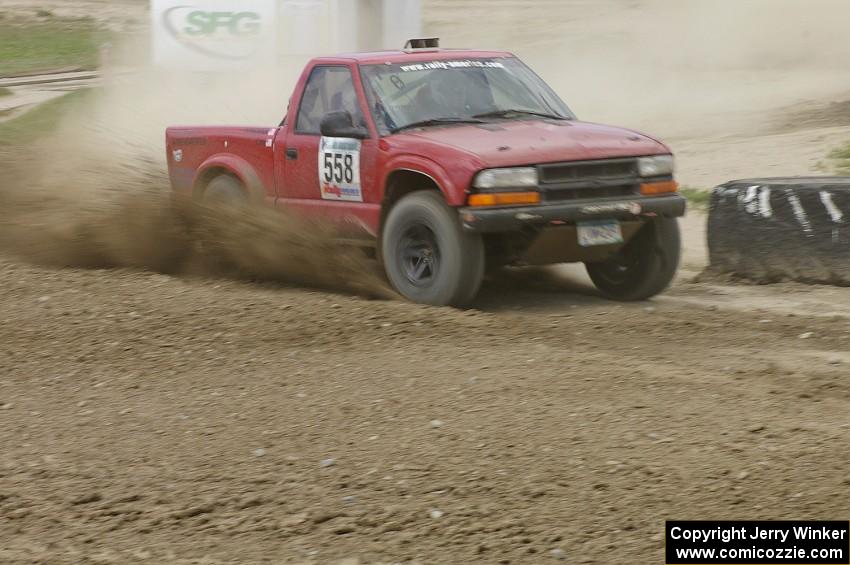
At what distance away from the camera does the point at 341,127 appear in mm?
8469

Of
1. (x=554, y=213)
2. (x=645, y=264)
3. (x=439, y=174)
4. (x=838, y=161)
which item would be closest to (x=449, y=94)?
(x=439, y=174)

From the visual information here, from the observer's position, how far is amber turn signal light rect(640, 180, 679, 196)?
812 cm

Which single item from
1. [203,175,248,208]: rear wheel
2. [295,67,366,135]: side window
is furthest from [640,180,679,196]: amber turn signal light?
[203,175,248,208]: rear wheel

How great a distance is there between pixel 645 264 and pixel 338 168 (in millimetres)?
2079

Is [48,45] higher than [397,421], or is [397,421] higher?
[48,45]

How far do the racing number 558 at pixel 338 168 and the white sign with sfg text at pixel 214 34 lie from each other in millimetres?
15989

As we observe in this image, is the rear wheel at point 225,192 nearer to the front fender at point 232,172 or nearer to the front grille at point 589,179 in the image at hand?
the front fender at point 232,172

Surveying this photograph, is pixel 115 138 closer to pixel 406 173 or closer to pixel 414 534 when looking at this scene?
pixel 406 173

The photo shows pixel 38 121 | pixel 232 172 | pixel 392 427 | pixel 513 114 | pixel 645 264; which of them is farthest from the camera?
pixel 38 121

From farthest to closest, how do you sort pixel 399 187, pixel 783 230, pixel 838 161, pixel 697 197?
pixel 838 161 → pixel 697 197 → pixel 783 230 → pixel 399 187

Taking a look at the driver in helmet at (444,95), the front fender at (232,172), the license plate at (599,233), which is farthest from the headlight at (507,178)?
the front fender at (232,172)

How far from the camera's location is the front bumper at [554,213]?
764 cm

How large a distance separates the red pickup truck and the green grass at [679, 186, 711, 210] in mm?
3633

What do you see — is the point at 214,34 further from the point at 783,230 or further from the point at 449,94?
the point at 783,230
